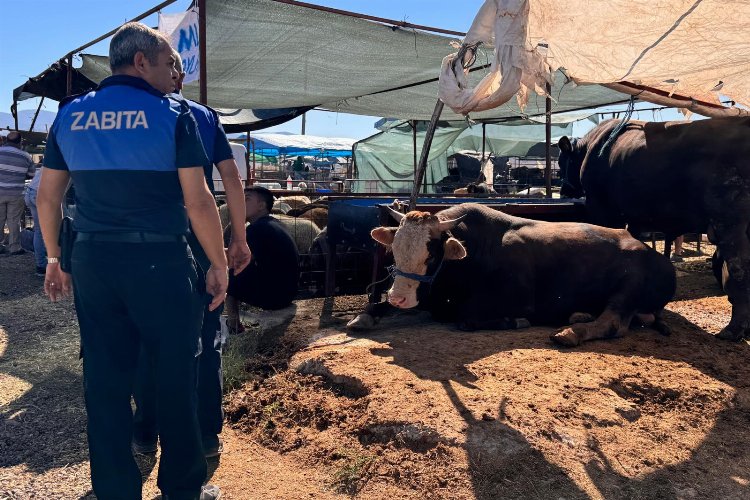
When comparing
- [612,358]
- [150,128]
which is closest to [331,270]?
[612,358]

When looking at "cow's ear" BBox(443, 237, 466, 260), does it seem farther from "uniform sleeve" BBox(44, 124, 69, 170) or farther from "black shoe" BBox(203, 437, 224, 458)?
"uniform sleeve" BBox(44, 124, 69, 170)

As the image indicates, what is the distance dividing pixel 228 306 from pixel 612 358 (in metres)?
3.24

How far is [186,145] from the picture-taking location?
2.40m

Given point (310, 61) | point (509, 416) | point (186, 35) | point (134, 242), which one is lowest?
point (509, 416)

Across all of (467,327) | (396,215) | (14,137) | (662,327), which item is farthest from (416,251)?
(14,137)

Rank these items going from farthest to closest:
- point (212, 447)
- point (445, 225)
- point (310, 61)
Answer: point (310, 61) < point (445, 225) < point (212, 447)

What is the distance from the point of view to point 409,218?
16.9 ft

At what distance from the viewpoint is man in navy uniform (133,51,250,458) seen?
279 cm

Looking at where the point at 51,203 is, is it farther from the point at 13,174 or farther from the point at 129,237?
the point at 13,174

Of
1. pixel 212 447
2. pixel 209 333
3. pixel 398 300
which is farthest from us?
pixel 398 300

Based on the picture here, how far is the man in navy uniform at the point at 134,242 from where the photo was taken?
240cm

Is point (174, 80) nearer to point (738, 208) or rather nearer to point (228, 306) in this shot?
point (228, 306)

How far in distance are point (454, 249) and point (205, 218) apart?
9.44 ft

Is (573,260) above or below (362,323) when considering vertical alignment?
above
